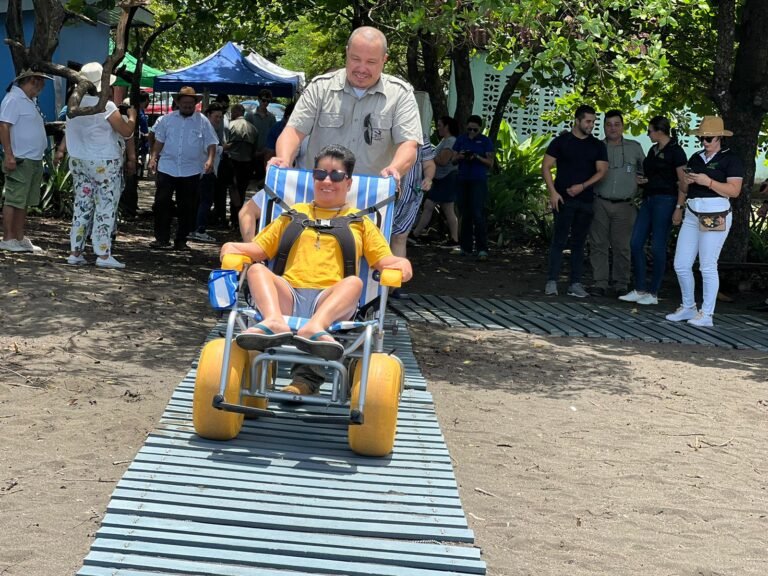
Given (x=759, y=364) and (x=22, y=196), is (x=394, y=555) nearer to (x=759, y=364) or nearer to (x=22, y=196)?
(x=759, y=364)

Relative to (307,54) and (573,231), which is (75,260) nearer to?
(573,231)

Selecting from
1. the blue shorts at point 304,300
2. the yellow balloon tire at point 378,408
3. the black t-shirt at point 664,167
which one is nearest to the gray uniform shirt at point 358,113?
the blue shorts at point 304,300

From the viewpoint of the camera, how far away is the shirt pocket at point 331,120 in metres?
7.34

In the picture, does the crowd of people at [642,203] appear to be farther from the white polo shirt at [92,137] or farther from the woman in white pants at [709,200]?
the white polo shirt at [92,137]

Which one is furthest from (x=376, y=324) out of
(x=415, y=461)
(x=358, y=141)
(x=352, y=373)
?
(x=358, y=141)

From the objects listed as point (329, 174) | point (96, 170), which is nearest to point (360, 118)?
point (329, 174)

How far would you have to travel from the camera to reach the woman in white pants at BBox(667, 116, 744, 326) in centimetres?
1031

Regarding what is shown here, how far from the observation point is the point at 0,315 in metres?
8.67

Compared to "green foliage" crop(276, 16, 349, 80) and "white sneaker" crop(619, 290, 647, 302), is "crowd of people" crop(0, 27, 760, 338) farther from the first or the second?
"green foliage" crop(276, 16, 349, 80)

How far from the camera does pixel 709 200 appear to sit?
10312mm

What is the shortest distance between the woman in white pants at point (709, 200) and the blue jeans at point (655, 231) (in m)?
0.64

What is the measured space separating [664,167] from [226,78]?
12.3 m

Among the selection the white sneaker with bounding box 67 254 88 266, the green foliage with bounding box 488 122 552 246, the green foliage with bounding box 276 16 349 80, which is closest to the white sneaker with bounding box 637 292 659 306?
the green foliage with bounding box 488 122 552 246

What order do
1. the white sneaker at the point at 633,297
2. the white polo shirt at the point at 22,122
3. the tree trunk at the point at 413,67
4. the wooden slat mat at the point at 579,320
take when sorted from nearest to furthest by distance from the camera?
the wooden slat mat at the point at 579,320
the white polo shirt at the point at 22,122
the white sneaker at the point at 633,297
the tree trunk at the point at 413,67
